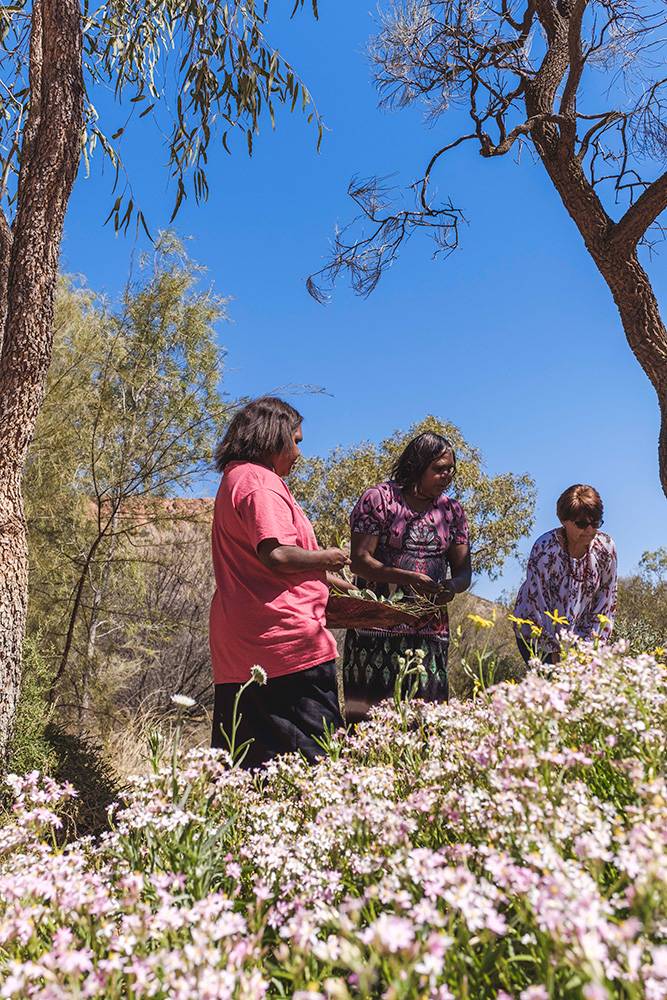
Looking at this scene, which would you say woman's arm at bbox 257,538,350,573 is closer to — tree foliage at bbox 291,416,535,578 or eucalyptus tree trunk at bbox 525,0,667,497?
eucalyptus tree trunk at bbox 525,0,667,497

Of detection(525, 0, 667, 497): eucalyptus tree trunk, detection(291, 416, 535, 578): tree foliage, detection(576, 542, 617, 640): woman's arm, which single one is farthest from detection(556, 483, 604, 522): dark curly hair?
detection(291, 416, 535, 578): tree foliage

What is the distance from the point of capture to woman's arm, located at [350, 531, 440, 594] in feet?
11.0

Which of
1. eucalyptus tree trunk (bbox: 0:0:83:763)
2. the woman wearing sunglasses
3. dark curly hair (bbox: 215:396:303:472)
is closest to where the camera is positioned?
dark curly hair (bbox: 215:396:303:472)

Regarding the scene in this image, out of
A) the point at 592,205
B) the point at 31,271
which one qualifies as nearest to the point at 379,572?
the point at 31,271

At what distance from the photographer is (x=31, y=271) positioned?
4520mm

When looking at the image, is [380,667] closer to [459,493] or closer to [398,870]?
[398,870]

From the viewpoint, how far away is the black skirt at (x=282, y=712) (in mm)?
2672

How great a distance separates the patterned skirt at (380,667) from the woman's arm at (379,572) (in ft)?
0.71

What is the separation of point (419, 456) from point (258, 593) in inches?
47.0

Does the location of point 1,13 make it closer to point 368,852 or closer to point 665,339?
point 665,339

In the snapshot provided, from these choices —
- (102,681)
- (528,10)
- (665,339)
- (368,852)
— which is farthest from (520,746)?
(528,10)

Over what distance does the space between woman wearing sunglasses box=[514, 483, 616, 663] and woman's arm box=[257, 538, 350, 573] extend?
141cm

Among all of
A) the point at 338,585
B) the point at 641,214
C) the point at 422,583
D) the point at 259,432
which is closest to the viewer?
the point at 259,432

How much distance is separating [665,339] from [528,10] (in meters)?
3.78
